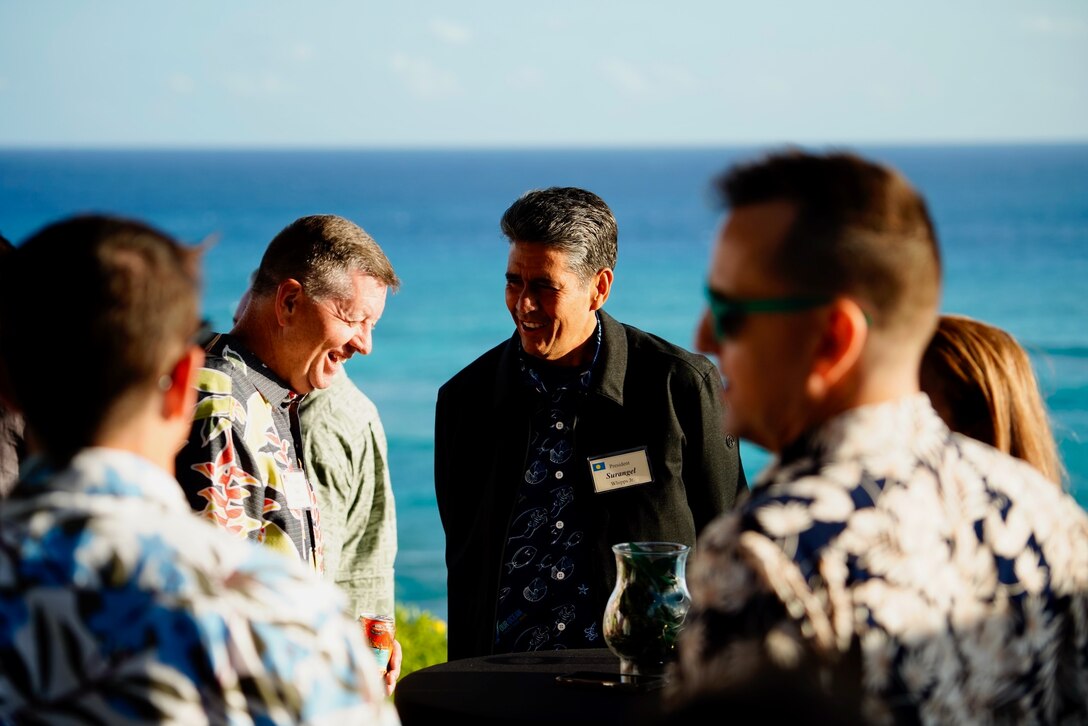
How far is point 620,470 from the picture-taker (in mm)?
4199

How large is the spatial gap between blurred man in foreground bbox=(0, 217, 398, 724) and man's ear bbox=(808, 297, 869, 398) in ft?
2.35

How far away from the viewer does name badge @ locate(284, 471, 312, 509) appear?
3273 millimetres

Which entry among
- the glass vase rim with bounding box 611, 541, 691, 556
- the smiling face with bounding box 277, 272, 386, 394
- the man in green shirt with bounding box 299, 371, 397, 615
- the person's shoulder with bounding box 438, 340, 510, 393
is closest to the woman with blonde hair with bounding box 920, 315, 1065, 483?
the glass vase rim with bounding box 611, 541, 691, 556

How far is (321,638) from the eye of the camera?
164cm

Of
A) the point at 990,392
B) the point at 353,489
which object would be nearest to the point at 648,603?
the point at 990,392

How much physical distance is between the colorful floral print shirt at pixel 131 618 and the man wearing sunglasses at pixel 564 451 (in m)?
2.47

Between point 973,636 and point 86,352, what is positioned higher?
point 86,352

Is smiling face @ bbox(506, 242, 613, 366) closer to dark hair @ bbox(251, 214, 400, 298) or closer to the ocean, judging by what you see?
dark hair @ bbox(251, 214, 400, 298)

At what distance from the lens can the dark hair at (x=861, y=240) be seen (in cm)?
175

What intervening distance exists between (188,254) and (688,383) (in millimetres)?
2798

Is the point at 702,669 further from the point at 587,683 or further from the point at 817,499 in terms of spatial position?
the point at 587,683

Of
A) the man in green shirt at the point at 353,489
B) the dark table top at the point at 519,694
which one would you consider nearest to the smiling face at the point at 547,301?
the man in green shirt at the point at 353,489

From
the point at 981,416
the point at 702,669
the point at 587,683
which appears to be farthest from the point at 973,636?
the point at 587,683

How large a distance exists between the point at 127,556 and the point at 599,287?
3.02 m
